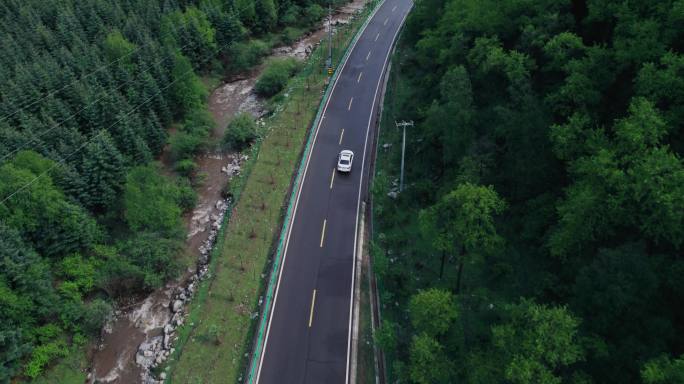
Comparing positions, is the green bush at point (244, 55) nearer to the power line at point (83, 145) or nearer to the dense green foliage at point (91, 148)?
the dense green foliage at point (91, 148)

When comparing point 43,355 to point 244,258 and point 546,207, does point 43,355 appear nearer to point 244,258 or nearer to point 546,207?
point 244,258

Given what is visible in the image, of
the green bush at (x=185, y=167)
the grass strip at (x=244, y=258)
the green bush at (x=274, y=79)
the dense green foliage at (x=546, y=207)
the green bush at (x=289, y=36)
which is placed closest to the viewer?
the dense green foliage at (x=546, y=207)

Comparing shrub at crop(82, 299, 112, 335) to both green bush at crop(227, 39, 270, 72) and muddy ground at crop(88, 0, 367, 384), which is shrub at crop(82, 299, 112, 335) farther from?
green bush at crop(227, 39, 270, 72)

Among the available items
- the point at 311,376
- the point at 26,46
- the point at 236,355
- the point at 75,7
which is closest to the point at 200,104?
the point at 26,46

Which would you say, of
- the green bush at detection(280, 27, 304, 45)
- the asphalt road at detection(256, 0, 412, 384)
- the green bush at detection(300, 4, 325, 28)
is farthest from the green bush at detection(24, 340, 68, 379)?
the green bush at detection(300, 4, 325, 28)

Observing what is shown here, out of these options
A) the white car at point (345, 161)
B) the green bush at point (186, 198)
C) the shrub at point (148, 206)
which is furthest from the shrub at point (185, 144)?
the white car at point (345, 161)

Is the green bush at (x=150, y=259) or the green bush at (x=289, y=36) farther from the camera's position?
the green bush at (x=289, y=36)

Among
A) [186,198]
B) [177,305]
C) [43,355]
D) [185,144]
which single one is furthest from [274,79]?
[43,355]
